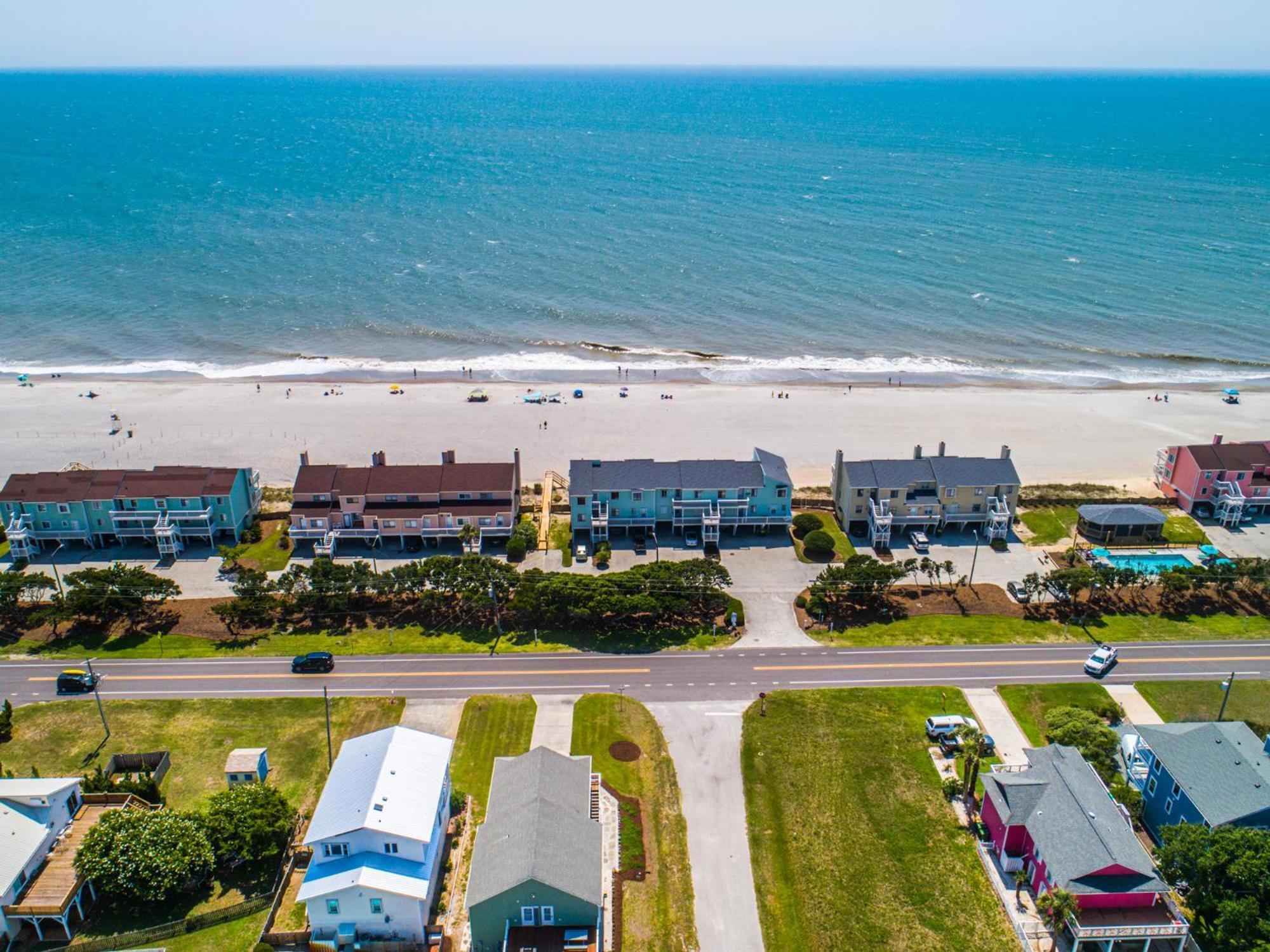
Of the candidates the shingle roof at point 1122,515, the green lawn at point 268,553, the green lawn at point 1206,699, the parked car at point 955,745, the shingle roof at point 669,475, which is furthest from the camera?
the shingle roof at point 1122,515

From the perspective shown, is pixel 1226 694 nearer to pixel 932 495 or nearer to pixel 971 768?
pixel 971 768

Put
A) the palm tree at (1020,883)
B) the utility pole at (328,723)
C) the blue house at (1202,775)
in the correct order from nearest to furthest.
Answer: the palm tree at (1020,883) < the blue house at (1202,775) < the utility pole at (328,723)

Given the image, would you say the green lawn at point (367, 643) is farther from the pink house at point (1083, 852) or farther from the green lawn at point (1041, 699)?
the pink house at point (1083, 852)

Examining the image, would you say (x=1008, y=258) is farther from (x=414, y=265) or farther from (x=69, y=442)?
(x=69, y=442)

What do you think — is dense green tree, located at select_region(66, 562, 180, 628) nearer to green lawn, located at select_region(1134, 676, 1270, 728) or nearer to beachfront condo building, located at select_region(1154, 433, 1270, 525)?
green lawn, located at select_region(1134, 676, 1270, 728)

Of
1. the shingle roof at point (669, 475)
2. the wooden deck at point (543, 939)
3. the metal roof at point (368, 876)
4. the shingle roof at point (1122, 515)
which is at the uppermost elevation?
the shingle roof at point (669, 475)

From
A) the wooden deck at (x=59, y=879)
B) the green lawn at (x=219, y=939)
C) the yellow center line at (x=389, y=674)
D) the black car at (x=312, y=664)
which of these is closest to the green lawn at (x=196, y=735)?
the yellow center line at (x=389, y=674)

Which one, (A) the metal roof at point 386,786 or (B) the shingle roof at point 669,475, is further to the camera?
(B) the shingle roof at point 669,475

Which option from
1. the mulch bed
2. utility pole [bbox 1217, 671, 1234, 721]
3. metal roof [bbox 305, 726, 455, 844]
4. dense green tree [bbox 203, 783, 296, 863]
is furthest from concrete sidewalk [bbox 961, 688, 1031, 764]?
dense green tree [bbox 203, 783, 296, 863]

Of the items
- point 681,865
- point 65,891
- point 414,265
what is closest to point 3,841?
point 65,891
